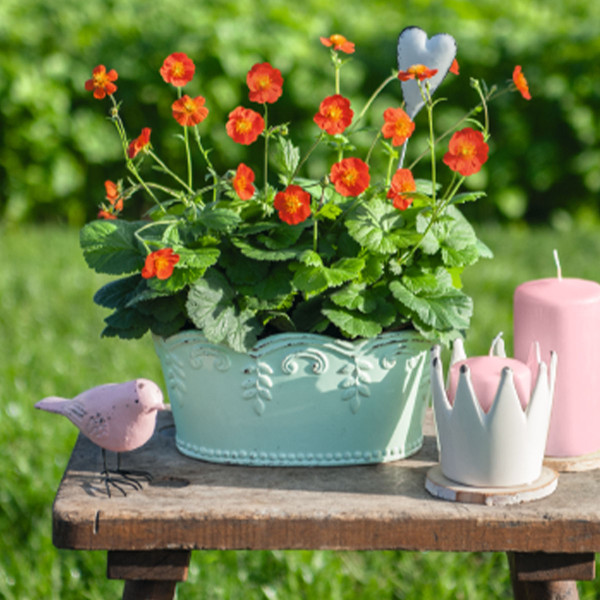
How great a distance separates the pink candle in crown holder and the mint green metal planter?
0.16 metres

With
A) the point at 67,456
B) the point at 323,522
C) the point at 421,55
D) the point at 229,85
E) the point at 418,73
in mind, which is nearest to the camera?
the point at 323,522

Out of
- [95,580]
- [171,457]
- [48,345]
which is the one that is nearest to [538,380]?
[171,457]

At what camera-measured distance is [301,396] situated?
1.27 metres

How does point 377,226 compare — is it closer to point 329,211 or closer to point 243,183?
point 329,211

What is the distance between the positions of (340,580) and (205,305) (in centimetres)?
103

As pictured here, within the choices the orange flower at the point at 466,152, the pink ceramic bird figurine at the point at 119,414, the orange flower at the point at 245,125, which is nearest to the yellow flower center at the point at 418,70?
the orange flower at the point at 466,152

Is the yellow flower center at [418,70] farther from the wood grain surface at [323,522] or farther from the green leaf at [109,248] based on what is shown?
the wood grain surface at [323,522]

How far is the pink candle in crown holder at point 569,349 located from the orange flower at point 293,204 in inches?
13.3

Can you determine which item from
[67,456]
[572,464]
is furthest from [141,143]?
[67,456]

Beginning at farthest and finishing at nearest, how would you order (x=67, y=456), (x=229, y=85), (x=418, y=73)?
(x=229, y=85), (x=67, y=456), (x=418, y=73)

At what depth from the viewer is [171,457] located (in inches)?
53.4

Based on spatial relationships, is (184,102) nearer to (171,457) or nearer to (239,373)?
(239,373)

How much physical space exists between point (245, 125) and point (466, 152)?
0.95 ft

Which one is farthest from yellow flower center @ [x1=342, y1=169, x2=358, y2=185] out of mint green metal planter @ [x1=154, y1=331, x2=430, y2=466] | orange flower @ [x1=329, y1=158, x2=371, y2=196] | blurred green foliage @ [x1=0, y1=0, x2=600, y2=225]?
blurred green foliage @ [x1=0, y1=0, x2=600, y2=225]
